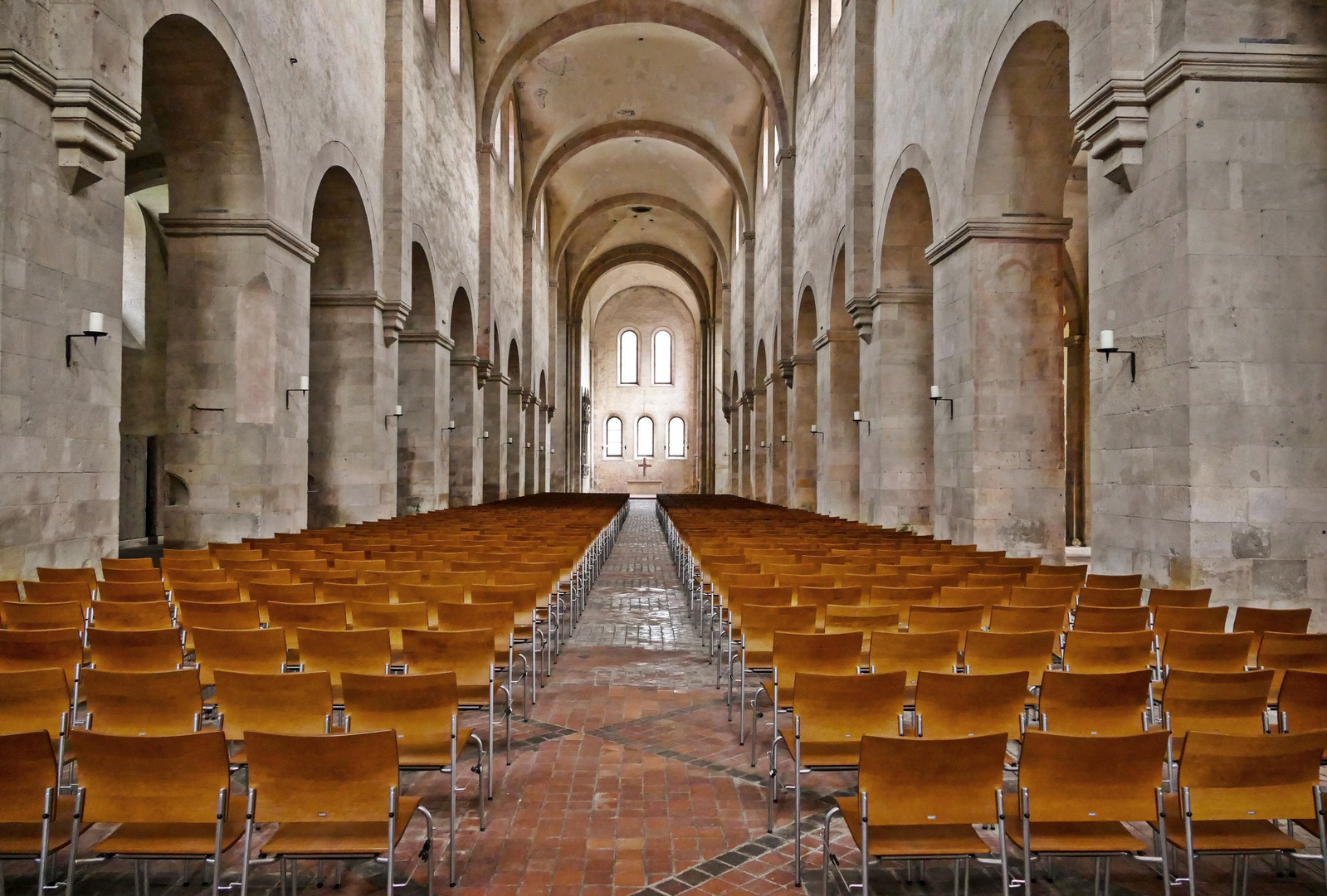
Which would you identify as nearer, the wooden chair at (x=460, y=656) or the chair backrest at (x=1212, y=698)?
the chair backrest at (x=1212, y=698)

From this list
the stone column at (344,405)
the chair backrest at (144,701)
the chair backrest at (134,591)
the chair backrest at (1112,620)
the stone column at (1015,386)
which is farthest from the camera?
the stone column at (344,405)

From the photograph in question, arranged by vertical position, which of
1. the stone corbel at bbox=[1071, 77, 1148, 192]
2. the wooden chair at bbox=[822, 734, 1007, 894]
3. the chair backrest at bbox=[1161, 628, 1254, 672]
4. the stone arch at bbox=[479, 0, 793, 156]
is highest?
the stone arch at bbox=[479, 0, 793, 156]

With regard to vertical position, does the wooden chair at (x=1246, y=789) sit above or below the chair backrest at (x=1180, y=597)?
below

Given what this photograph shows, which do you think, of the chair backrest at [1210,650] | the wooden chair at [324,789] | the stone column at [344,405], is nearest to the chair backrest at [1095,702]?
the chair backrest at [1210,650]

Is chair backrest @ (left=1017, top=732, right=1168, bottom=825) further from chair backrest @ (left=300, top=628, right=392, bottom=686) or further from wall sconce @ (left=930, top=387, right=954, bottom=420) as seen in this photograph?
wall sconce @ (left=930, top=387, right=954, bottom=420)

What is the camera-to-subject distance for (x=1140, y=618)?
5191 millimetres

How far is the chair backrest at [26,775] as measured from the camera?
2.67 metres

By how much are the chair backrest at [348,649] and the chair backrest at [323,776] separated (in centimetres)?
143

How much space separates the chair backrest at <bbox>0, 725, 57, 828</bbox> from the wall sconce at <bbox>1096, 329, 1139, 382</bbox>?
25.6ft

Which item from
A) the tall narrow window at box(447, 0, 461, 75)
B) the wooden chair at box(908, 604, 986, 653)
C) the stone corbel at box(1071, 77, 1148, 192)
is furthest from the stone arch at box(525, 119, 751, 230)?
the wooden chair at box(908, 604, 986, 653)

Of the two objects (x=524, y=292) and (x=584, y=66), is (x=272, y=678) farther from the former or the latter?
(x=524, y=292)

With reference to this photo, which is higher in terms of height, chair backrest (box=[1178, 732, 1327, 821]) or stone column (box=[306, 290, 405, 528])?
stone column (box=[306, 290, 405, 528])

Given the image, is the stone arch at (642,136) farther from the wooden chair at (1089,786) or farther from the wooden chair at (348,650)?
the wooden chair at (1089,786)

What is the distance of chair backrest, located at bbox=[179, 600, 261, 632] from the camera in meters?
5.08
